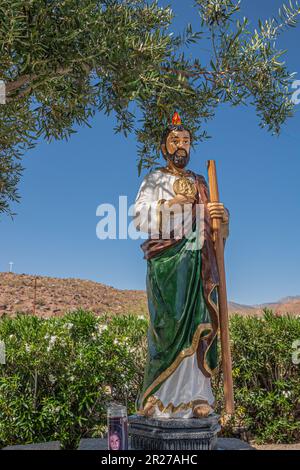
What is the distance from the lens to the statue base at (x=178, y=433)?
16.9ft

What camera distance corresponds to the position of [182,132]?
19.4 feet

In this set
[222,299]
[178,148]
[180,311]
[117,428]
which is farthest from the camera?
[178,148]

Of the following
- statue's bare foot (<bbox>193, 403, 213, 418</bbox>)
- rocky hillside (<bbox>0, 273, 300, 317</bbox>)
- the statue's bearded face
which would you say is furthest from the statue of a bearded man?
rocky hillside (<bbox>0, 273, 300, 317</bbox>)

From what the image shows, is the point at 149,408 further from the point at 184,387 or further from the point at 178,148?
the point at 178,148

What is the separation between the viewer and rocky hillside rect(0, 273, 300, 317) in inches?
1151

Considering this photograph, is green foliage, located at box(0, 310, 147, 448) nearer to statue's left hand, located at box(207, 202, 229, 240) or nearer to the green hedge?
the green hedge

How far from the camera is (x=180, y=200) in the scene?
5.60 metres

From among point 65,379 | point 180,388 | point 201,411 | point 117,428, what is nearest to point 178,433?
point 201,411

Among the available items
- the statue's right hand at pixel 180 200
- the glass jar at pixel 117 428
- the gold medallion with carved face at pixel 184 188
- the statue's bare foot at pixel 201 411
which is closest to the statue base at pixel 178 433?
the statue's bare foot at pixel 201 411

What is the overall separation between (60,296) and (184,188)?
27.3 meters

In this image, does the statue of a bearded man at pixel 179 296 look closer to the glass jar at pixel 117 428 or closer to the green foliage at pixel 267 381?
the glass jar at pixel 117 428

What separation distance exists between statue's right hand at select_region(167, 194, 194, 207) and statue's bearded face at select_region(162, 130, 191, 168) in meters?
0.44

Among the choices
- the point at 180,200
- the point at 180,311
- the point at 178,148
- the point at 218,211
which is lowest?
the point at 180,311

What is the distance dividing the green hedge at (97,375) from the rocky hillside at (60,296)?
1848 centimetres
